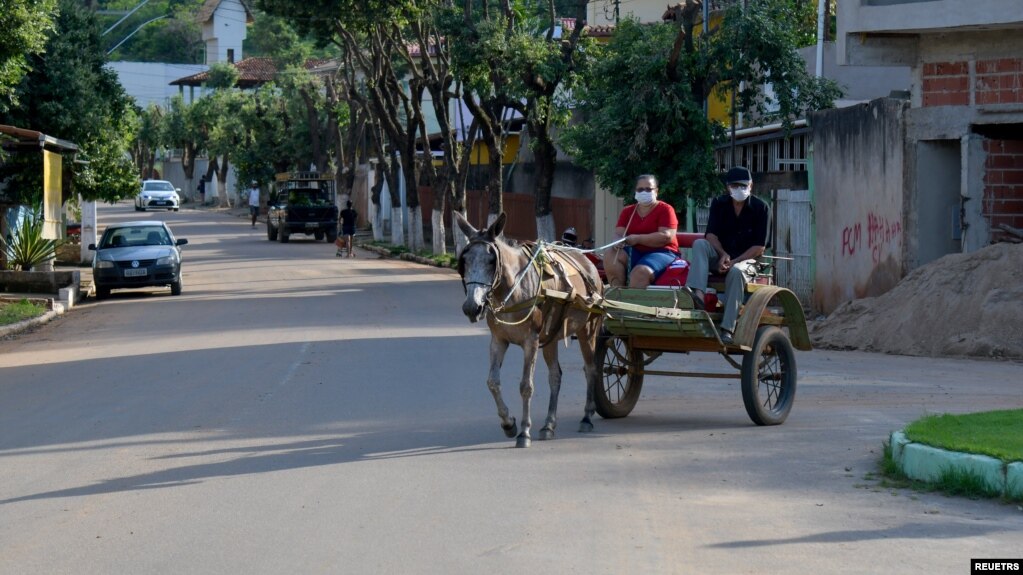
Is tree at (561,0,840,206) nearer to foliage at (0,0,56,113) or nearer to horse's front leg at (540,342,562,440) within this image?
foliage at (0,0,56,113)

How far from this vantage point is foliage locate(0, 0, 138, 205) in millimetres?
27547

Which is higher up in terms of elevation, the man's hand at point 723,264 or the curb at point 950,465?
the man's hand at point 723,264

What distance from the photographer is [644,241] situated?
9.98 metres

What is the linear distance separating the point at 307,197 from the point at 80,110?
841 inches

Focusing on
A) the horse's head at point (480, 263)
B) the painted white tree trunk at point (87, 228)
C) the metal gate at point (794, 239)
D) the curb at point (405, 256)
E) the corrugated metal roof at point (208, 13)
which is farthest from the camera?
the corrugated metal roof at point (208, 13)

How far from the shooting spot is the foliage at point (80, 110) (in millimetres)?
27547

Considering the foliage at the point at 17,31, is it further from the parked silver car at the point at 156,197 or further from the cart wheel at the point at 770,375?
the parked silver car at the point at 156,197

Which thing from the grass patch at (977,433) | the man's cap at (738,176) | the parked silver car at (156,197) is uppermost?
the parked silver car at (156,197)

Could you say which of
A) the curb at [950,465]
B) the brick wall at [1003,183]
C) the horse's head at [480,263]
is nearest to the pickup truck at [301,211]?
the brick wall at [1003,183]

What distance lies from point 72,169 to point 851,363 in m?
21.1

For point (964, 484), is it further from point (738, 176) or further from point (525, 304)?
point (738, 176)

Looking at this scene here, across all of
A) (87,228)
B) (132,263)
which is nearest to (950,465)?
(132,263)

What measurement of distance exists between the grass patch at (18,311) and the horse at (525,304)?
13.8 meters

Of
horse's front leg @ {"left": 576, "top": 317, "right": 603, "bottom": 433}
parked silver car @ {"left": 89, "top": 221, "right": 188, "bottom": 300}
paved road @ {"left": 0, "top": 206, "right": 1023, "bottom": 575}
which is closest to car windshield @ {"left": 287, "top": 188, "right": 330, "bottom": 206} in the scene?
parked silver car @ {"left": 89, "top": 221, "right": 188, "bottom": 300}
